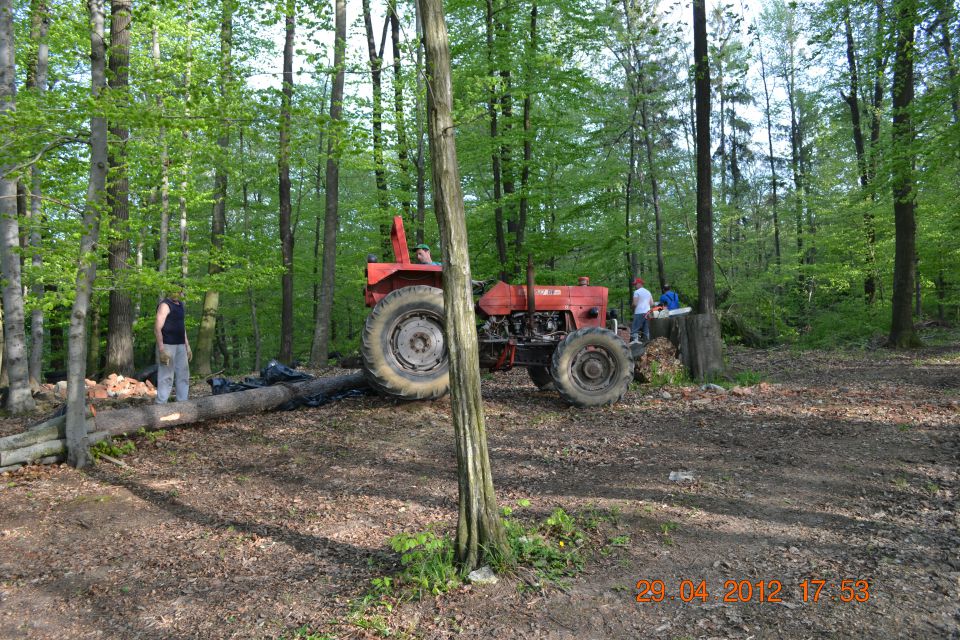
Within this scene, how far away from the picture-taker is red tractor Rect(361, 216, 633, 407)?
6787mm

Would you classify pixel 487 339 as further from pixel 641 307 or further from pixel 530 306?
pixel 641 307

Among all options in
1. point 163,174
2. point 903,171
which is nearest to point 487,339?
point 163,174

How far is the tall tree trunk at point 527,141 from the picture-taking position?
12.0 metres

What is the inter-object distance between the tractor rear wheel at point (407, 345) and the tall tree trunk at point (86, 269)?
272 cm

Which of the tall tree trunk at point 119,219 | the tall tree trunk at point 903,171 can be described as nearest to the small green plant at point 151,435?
the tall tree trunk at point 119,219

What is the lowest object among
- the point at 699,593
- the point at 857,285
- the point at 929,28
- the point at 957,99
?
the point at 699,593

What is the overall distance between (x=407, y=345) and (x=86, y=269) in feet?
10.8

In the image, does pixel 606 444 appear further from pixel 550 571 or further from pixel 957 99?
pixel 957 99

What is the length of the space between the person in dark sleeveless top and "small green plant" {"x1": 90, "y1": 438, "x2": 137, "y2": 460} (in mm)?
1504

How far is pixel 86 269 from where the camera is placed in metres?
5.02

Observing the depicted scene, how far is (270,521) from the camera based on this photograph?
13.1 ft

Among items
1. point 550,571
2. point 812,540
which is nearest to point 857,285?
point 812,540

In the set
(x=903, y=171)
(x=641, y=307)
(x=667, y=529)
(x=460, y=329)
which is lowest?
(x=667, y=529)

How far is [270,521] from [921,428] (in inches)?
240
